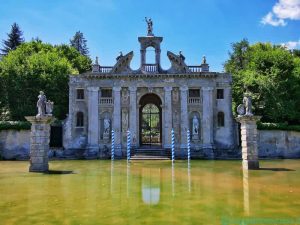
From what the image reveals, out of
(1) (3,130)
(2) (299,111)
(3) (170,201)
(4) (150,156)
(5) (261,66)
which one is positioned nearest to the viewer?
(3) (170,201)

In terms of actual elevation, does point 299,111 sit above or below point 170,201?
above

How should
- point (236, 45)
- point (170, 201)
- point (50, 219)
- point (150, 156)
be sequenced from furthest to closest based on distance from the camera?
point (236, 45) < point (150, 156) < point (170, 201) < point (50, 219)

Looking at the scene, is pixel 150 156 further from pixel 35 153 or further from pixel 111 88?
pixel 35 153

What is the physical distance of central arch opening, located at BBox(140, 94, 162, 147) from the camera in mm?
35294

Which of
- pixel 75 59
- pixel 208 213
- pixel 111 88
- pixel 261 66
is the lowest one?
pixel 208 213

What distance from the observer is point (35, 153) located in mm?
17969

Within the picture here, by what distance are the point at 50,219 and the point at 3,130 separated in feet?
87.1

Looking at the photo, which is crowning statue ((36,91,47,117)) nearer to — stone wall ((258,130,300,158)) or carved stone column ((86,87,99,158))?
carved stone column ((86,87,99,158))

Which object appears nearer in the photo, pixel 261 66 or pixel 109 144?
pixel 109 144

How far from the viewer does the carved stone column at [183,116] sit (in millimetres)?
32125


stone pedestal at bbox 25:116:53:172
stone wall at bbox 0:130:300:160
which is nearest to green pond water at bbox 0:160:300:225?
stone pedestal at bbox 25:116:53:172

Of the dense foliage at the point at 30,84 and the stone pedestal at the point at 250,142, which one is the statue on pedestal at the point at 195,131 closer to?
the stone pedestal at the point at 250,142

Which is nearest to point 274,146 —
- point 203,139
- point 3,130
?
point 203,139

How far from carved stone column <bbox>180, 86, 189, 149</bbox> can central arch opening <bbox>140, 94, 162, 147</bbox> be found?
105 inches
